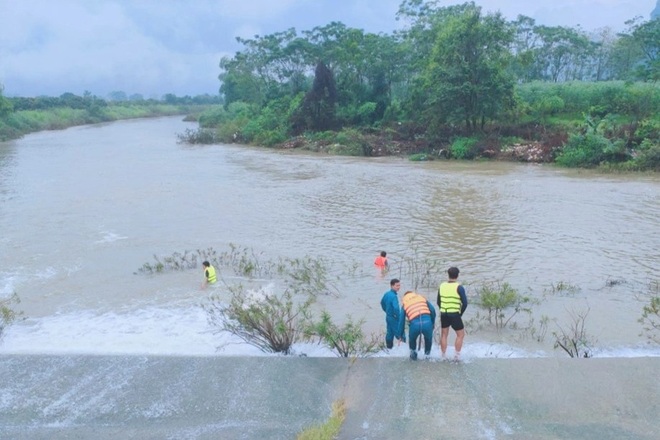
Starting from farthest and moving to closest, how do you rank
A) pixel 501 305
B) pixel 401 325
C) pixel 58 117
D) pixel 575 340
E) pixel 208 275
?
pixel 58 117 < pixel 208 275 < pixel 501 305 < pixel 575 340 < pixel 401 325

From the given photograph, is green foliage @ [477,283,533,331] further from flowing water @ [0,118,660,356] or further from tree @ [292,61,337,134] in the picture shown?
tree @ [292,61,337,134]

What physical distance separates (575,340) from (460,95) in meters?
25.4

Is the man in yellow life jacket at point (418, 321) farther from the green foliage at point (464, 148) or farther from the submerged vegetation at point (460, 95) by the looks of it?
the green foliage at point (464, 148)

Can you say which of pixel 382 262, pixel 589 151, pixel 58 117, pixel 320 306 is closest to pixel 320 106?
pixel 589 151

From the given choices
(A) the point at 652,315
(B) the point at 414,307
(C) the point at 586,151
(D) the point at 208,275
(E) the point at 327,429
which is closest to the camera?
(E) the point at 327,429

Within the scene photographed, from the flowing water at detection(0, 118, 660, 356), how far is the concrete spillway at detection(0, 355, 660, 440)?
1.38 m

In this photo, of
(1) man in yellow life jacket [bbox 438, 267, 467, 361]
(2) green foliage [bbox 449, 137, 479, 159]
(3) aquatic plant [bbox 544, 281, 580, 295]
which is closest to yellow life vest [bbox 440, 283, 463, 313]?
(1) man in yellow life jacket [bbox 438, 267, 467, 361]

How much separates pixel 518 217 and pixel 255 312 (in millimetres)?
12260

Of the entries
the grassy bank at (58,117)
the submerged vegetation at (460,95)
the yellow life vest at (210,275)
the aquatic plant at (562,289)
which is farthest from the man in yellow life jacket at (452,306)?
the grassy bank at (58,117)

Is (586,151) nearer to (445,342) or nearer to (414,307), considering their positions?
(445,342)

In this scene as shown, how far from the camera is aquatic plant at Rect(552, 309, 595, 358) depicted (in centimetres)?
812

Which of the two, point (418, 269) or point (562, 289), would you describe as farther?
point (418, 269)

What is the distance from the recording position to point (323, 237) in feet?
53.2

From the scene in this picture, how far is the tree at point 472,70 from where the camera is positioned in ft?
105
